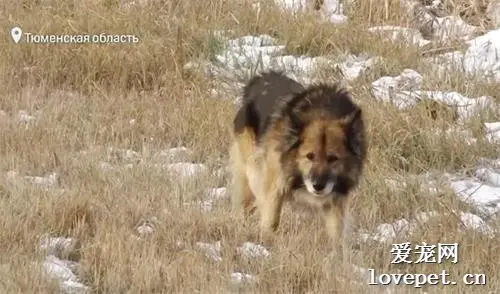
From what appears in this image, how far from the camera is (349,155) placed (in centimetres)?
596

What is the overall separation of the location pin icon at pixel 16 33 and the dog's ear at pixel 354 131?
486 centimetres

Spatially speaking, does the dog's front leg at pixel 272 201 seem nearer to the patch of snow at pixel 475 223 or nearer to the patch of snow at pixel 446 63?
the patch of snow at pixel 475 223

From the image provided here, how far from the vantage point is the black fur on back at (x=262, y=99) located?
6469 mm

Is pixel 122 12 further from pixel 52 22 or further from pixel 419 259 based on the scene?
pixel 419 259

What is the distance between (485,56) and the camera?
995cm

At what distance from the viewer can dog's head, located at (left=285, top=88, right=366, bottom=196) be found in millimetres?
5883

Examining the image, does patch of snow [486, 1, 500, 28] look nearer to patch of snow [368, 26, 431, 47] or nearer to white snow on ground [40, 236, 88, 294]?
patch of snow [368, 26, 431, 47]

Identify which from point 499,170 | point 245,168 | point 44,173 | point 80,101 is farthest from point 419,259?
point 80,101

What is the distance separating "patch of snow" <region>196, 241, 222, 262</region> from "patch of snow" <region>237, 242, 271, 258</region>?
123 mm

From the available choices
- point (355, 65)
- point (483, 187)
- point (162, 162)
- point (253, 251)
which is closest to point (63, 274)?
point (253, 251)

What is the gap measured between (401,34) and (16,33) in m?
3.91

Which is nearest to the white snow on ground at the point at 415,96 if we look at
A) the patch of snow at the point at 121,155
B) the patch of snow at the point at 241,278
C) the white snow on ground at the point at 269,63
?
the white snow on ground at the point at 269,63

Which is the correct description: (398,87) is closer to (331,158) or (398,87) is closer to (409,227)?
(409,227)

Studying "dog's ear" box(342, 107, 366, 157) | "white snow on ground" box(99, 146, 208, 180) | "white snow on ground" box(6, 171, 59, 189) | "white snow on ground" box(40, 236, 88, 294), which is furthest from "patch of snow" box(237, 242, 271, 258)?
"white snow on ground" box(6, 171, 59, 189)
